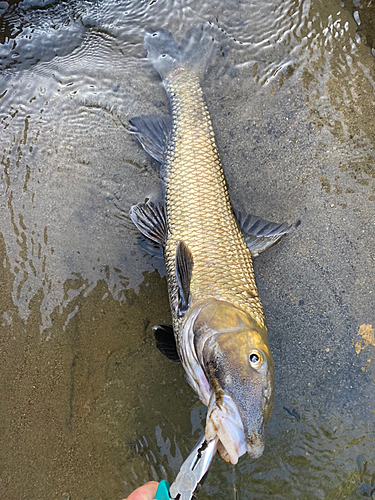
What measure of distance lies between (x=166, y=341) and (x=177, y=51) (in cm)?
263

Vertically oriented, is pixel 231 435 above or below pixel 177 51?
below

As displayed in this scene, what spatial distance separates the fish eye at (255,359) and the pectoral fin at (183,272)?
60 centimetres

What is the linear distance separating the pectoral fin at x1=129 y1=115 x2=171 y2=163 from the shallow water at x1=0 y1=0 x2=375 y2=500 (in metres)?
0.17

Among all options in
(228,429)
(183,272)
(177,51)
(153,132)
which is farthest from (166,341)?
(177,51)

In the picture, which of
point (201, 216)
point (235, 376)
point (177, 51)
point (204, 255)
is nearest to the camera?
point (235, 376)

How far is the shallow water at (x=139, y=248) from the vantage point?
3.25 m

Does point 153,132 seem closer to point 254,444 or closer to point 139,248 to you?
point 139,248

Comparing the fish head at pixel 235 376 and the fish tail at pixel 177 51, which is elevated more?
the fish tail at pixel 177 51

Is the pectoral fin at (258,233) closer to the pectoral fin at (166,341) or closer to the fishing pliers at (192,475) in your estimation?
the pectoral fin at (166,341)

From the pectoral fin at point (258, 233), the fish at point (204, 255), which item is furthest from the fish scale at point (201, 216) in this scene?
the pectoral fin at point (258, 233)

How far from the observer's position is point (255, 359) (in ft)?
7.80

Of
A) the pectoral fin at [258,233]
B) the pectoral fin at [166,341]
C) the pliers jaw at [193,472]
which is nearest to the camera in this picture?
the pliers jaw at [193,472]

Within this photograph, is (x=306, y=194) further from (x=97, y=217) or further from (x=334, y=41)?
(x=97, y=217)

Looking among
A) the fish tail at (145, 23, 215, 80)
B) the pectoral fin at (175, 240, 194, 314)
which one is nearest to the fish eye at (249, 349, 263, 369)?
the pectoral fin at (175, 240, 194, 314)
